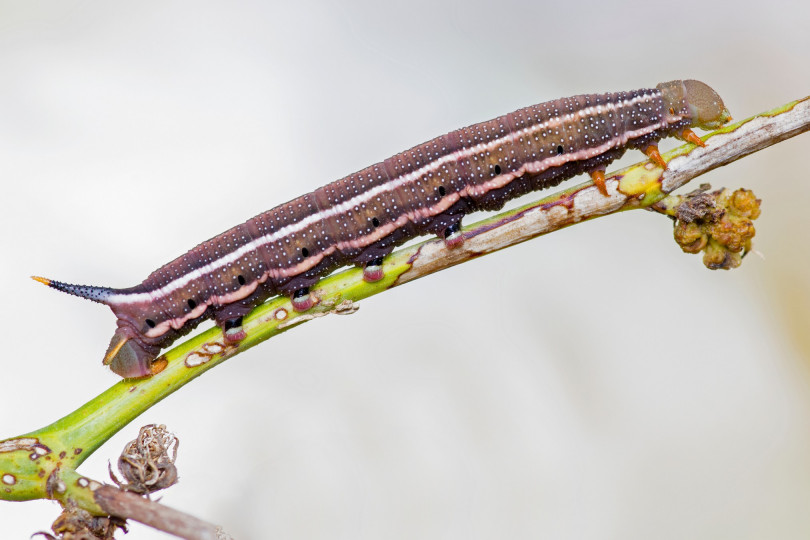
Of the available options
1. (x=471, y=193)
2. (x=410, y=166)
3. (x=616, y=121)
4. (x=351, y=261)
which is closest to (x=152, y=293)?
(x=351, y=261)

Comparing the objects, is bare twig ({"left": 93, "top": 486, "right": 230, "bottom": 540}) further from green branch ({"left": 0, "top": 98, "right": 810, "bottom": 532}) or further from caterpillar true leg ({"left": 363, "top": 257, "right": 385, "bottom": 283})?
caterpillar true leg ({"left": 363, "top": 257, "right": 385, "bottom": 283})

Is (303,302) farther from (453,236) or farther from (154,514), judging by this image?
(154,514)

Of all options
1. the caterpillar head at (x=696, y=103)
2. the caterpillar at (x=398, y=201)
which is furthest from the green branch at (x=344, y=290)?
the caterpillar head at (x=696, y=103)

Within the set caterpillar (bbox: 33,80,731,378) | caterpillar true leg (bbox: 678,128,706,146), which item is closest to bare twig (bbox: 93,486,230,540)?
caterpillar (bbox: 33,80,731,378)

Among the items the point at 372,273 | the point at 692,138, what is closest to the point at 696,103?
the point at 692,138

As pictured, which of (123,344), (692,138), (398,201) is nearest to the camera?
(692,138)

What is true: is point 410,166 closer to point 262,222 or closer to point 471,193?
point 471,193
